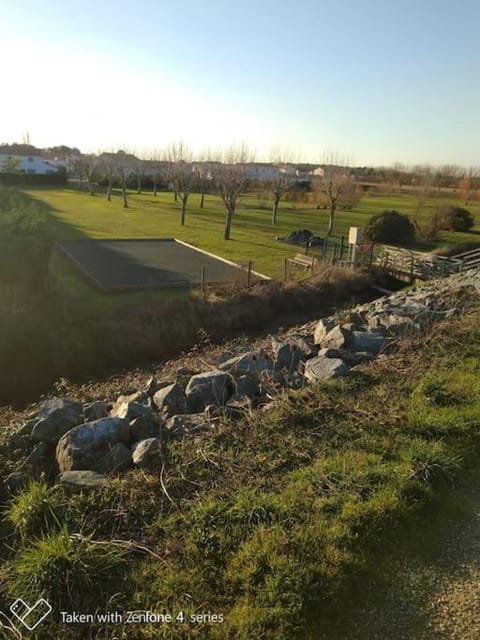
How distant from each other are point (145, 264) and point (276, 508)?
686 inches

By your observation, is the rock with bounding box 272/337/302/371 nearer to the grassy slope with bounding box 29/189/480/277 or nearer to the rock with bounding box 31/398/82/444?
the rock with bounding box 31/398/82/444

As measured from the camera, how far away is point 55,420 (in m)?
5.07

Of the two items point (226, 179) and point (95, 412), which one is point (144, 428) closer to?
point (95, 412)

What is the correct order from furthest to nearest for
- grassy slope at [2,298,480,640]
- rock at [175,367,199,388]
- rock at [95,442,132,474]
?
rock at [175,367,199,388] → rock at [95,442,132,474] → grassy slope at [2,298,480,640]

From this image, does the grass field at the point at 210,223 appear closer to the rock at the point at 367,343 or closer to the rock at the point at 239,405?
the rock at the point at 367,343

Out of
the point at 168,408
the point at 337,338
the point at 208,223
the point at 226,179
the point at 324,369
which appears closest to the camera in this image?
the point at 168,408

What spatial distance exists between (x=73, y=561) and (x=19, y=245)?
1199 cm

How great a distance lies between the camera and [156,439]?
438cm

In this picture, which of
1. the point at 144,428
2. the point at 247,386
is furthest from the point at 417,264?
the point at 144,428

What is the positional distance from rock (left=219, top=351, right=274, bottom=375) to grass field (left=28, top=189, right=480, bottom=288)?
38.0ft

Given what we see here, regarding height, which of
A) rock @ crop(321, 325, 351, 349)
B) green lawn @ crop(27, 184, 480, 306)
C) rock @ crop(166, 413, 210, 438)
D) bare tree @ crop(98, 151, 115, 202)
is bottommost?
rock @ crop(166, 413, 210, 438)

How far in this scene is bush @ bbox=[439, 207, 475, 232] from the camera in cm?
3089

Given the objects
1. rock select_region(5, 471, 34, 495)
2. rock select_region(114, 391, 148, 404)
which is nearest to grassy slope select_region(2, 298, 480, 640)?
rock select_region(5, 471, 34, 495)

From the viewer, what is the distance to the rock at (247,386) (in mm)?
5431
